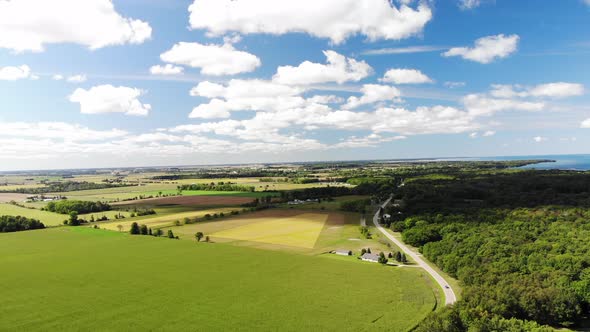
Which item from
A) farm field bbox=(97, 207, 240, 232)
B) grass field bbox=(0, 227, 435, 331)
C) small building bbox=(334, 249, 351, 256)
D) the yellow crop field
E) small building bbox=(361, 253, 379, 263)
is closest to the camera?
grass field bbox=(0, 227, 435, 331)

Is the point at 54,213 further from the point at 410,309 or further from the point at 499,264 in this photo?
the point at 499,264

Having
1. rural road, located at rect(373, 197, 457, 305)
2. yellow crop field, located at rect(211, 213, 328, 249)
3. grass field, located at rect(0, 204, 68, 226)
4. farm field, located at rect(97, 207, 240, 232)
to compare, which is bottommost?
rural road, located at rect(373, 197, 457, 305)

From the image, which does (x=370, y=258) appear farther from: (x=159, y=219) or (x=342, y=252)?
(x=159, y=219)

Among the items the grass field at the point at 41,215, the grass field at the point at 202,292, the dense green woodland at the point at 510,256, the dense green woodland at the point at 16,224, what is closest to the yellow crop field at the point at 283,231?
the grass field at the point at 202,292

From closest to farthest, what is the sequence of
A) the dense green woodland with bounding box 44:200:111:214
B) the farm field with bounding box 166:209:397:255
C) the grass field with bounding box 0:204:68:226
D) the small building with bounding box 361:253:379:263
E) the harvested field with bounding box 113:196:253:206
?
the small building with bounding box 361:253:379:263, the farm field with bounding box 166:209:397:255, the grass field with bounding box 0:204:68:226, the dense green woodland with bounding box 44:200:111:214, the harvested field with bounding box 113:196:253:206

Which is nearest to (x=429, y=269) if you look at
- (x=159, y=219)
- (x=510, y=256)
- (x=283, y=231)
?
(x=510, y=256)

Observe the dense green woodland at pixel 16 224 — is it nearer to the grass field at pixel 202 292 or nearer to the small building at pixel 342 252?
the grass field at pixel 202 292

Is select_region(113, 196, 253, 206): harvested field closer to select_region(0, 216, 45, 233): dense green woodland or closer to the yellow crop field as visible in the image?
the yellow crop field

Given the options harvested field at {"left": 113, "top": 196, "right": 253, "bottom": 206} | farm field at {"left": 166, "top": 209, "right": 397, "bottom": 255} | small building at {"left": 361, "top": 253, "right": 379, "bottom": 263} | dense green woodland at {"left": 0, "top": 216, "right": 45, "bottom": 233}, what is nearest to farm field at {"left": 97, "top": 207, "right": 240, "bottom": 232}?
farm field at {"left": 166, "top": 209, "right": 397, "bottom": 255}
